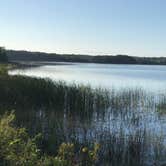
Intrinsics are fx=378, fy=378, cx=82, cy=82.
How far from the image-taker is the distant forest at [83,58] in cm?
11725

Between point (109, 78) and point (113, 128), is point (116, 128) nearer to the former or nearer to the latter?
point (113, 128)

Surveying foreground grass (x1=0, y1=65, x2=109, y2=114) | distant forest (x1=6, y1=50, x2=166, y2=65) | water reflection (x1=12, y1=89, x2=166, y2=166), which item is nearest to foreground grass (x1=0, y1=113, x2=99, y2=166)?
water reflection (x1=12, y1=89, x2=166, y2=166)

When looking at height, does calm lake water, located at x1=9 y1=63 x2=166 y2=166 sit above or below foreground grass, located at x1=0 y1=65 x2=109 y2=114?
below

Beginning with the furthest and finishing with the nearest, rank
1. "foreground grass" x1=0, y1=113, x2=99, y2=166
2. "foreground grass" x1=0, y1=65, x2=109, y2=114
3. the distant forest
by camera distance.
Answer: the distant forest → "foreground grass" x1=0, y1=65, x2=109, y2=114 → "foreground grass" x1=0, y1=113, x2=99, y2=166

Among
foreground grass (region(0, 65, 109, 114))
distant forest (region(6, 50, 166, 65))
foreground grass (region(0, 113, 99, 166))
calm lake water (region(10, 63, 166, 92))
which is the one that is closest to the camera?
foreground grass (region(0, 113, 99, 166))

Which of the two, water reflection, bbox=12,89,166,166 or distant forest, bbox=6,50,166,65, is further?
distant forest, bbox=6,50,166,65

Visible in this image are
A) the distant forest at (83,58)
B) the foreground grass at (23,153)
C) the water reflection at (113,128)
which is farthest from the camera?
the distant forest at (83,58)

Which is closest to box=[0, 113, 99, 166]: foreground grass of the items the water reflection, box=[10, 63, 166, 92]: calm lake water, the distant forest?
the water reflection

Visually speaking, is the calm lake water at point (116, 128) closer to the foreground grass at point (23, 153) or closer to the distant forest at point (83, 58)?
the foreground grass at point (23, 153)

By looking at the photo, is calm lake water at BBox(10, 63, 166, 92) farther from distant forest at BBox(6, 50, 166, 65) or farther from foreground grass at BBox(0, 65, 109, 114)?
distant forest at BBox(6, 50, 166, 65)

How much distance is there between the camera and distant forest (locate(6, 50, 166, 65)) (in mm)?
117250

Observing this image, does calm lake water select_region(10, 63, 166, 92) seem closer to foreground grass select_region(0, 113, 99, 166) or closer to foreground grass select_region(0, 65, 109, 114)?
foreground grass select_region(0, 65, 109, 114)

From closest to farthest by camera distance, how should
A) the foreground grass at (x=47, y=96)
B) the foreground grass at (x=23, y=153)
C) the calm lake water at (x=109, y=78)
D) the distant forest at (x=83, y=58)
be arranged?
1. the foreground grass at (x=23, y=153)
2. the foreground grass at (x=47, y=96)
3. the calm lake water at (x=109, y=78)
4. the distant forest at (x=83, y=58)

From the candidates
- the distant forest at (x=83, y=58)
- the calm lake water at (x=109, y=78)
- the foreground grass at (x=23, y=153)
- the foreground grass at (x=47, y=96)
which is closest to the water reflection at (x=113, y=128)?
the foreground grass at (x=47, y=96)
